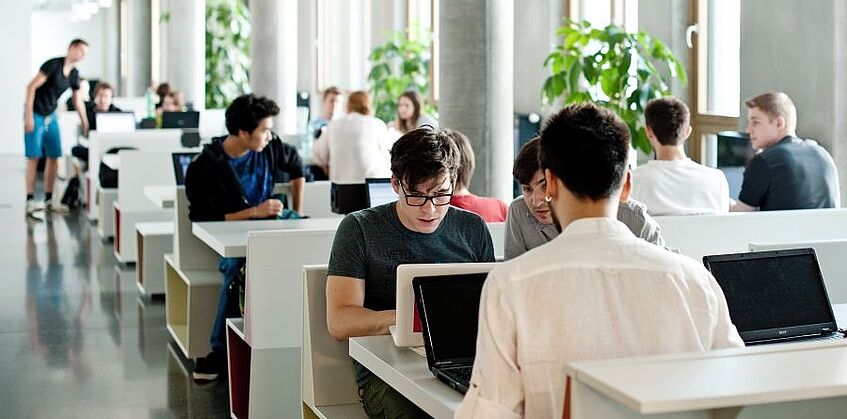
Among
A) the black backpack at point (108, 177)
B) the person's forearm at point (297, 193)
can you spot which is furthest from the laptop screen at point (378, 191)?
the black backpack at point (108, 177)

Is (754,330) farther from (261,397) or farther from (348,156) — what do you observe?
(348,156)

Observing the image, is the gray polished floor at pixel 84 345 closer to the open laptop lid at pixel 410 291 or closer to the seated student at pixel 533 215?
the seated student at pixel 533 215

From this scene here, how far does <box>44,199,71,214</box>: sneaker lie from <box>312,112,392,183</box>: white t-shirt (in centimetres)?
473

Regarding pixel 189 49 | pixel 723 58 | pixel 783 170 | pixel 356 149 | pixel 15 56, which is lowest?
pixel 783 170

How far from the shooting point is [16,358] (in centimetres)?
588

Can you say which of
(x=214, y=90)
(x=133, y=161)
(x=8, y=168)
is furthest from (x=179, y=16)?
(x=133, y=161)

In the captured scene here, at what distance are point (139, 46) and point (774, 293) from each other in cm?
2277

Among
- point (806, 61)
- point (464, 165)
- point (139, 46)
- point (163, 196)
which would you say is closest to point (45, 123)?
point (163, 196)

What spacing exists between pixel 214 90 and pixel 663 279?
16.5 metres

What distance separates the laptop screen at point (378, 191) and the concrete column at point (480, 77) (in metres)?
2.32

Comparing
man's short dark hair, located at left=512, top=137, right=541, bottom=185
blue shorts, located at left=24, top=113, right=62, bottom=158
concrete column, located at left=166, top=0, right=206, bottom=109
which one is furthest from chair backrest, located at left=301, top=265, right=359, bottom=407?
concrete column, located at left=166, top=0, right=206, bottom=109

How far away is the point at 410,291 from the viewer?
→ 283cm

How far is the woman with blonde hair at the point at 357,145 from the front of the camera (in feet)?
26.5

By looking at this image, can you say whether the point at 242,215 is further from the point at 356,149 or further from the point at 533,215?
the point at 356,149
